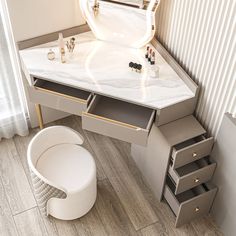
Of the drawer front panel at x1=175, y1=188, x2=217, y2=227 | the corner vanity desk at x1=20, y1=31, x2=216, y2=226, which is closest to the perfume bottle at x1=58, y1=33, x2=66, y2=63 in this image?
the corner vanity desk at x1=20, y1=31, x2=216, y2=226

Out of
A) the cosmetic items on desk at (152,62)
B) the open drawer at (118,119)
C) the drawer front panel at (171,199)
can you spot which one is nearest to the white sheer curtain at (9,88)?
the open drawer at (118,119)

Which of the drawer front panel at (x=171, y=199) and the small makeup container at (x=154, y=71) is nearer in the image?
the small makeup container at (x=154, y=71)

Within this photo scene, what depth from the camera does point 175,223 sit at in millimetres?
2195

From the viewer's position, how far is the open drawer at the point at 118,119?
6.09ft

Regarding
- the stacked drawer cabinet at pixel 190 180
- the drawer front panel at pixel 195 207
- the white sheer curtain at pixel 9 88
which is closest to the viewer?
the stacked drawer cabinet at pixel 190 180

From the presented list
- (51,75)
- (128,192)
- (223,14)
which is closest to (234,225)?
(128,192)

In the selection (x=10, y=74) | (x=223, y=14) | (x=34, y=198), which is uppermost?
(x=223, y=14)

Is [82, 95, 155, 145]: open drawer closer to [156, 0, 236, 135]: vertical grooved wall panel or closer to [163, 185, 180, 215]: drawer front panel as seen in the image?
[156, 0, 236, 135]: vertical grooved wall panel

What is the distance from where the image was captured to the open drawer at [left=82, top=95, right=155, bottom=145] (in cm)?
186

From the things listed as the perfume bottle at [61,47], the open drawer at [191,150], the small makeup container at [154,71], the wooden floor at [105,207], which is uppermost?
the perfume bottle at [61,47]

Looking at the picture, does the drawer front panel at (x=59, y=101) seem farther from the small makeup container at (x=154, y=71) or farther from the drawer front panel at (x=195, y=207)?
the drawer front panel at (x=195, y=207)

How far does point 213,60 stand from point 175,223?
3.05 feet

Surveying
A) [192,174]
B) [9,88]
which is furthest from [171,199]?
[9,88]

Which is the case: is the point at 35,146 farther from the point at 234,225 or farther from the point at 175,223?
the point at 234,225
